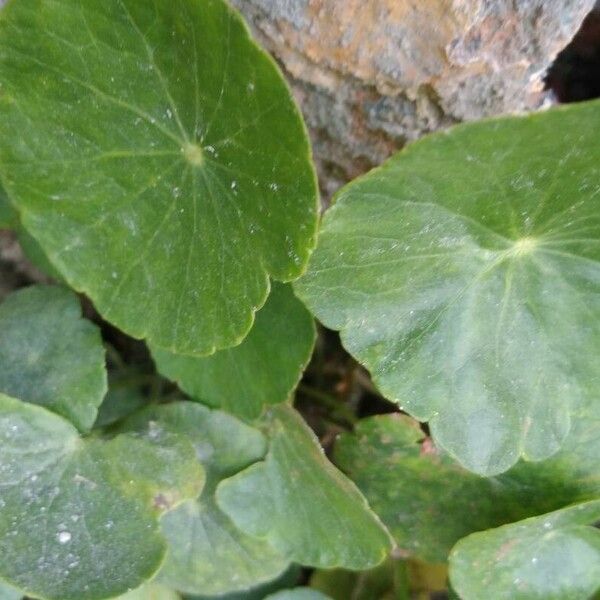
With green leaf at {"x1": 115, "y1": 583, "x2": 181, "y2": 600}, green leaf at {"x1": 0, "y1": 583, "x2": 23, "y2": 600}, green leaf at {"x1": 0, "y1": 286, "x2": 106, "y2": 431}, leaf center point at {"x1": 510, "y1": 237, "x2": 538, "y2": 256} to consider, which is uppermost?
leaf center point at {"x1": 510, "y1": 237, "x2": 538, "y2": 256}

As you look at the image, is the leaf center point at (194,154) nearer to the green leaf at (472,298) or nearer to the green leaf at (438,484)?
the green leaf at (472,298)

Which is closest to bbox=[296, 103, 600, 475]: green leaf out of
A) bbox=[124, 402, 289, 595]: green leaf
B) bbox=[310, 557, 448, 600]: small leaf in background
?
bbox=[124, 402, 289, 595]: green leaf

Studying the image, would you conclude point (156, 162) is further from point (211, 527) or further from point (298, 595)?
point (298, 595)

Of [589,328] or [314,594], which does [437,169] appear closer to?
[589,328]

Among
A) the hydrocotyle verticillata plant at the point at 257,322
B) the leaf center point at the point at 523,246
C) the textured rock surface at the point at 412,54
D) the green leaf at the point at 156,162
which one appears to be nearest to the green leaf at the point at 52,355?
the hydrocotyle verticillata plant at the point at 257,322

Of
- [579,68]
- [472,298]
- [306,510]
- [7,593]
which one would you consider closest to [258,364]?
[306,510]

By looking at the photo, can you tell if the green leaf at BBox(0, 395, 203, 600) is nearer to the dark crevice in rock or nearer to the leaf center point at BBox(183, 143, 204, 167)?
the leaf center point at BBox(183, 143, 204, 167)

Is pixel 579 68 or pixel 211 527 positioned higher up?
pixel 579 68
